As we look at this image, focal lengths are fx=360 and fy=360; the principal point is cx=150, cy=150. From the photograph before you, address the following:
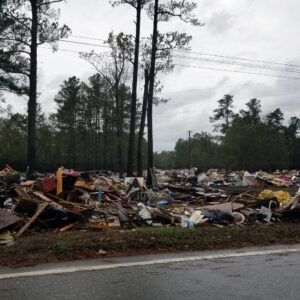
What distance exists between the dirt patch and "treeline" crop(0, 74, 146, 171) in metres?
35.1

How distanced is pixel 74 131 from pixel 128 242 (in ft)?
190

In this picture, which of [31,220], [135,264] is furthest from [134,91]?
[135,264]

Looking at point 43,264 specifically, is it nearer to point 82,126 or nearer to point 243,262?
point 243,262

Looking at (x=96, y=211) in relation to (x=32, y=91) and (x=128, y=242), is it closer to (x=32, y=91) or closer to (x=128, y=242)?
(x=128, y=242)

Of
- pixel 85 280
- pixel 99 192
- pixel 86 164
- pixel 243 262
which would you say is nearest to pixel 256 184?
pixel 99 192

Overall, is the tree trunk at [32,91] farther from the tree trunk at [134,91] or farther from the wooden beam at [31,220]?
the wooden beam at [31,220]

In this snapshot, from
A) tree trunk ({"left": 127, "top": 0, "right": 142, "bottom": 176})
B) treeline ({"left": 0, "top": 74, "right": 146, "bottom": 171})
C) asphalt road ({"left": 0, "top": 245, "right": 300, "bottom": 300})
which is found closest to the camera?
asphalt road ({"left": 0, "top": 245, "right": 300, "bottom": 300})

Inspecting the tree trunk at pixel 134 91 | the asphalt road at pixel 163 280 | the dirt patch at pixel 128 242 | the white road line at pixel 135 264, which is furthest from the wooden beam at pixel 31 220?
the tree trunk at pixel 134 91

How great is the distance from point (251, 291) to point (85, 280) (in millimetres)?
2051

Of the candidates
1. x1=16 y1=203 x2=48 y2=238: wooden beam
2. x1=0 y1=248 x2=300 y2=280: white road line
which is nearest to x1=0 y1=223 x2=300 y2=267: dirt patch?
x1=16 y1=203 x2=48 y2=238: wooden beam

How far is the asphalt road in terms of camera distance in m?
4.10

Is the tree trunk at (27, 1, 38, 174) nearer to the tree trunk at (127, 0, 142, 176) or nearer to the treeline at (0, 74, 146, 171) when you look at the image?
the tree trunk at (127, 0, 142, 176)

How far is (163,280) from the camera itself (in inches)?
Result: 183

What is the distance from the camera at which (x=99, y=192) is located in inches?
515
